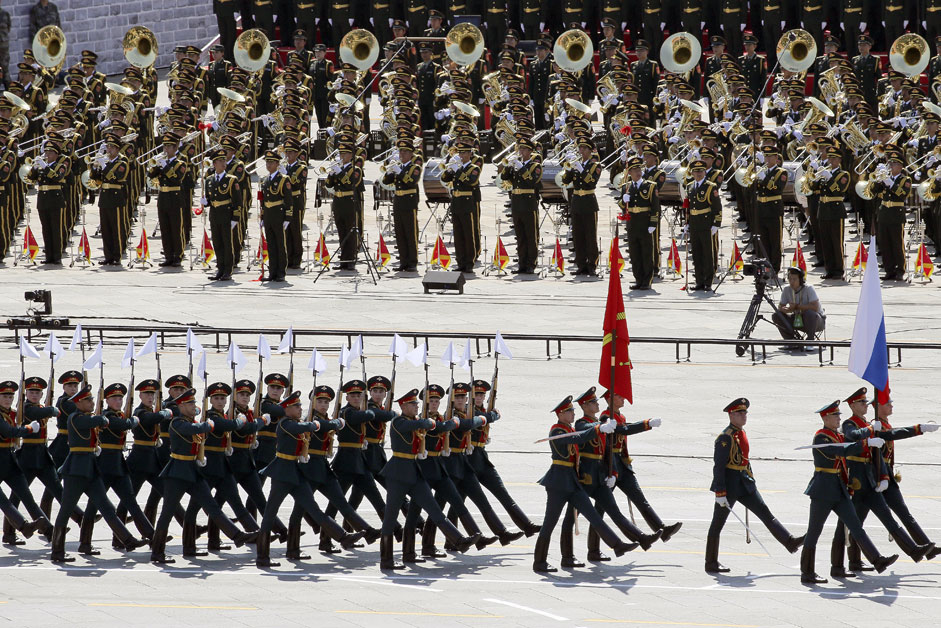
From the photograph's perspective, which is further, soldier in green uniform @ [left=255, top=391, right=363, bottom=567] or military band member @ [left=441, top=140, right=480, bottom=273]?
military band member @ [left=441, top=140, right=480, bottom=273]

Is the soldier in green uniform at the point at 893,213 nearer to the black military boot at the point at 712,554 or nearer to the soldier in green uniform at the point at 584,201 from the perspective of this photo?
the soldier in green uniform at the point at 584,201

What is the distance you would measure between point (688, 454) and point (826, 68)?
44.6 feet

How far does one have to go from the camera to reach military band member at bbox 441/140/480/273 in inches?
1153

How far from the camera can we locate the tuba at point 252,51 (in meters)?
33.7

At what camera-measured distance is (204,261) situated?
3014 centimetres

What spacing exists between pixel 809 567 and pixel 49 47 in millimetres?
21025

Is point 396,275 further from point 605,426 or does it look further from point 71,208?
point 605,426

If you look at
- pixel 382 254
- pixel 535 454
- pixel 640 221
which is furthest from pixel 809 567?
pixel 382 254

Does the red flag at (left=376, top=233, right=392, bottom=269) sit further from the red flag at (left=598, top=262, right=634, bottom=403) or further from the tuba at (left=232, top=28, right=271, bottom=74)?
the red flag at (left=598, top=262, right=634, bottom=403)

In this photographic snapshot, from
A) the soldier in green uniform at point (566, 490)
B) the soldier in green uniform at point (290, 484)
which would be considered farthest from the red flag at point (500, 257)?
the soldier in green uniform at point (566, 490)

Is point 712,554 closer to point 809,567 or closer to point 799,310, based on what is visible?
point 809,567

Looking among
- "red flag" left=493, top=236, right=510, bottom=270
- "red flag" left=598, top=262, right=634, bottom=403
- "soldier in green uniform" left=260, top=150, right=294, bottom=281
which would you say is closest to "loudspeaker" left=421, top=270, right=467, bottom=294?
"red flag" left=493, top=236, right=510, bottom=270

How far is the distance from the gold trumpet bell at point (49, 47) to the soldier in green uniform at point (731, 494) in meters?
20.0

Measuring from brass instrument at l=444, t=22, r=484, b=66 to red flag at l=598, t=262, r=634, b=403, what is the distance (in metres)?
16.1
